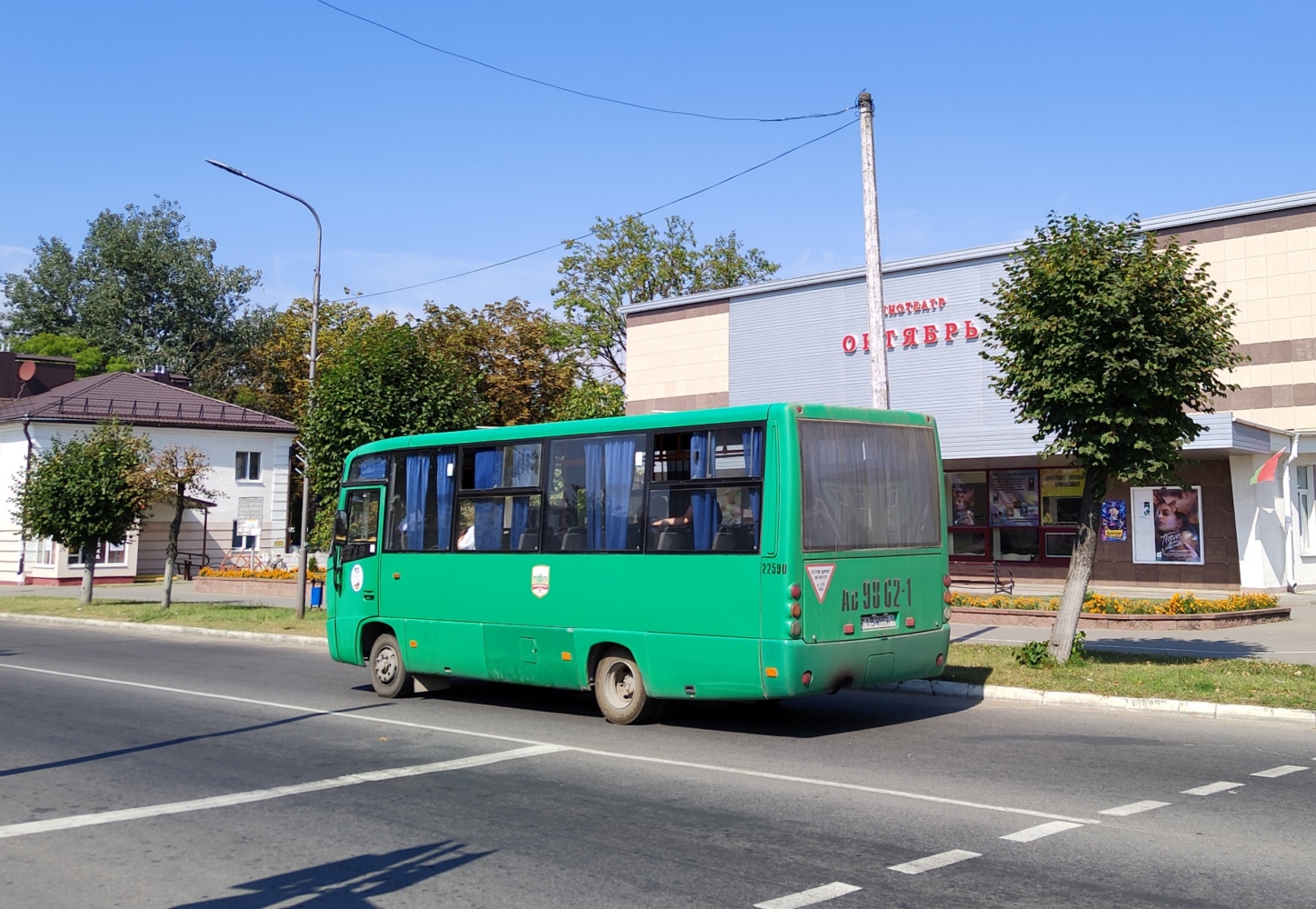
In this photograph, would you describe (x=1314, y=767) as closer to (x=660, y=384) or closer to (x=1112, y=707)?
(x=1112, y=707)

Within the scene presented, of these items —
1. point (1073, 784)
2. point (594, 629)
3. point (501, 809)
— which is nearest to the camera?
point (501, 809)

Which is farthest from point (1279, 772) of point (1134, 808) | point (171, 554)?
point (171, 554)

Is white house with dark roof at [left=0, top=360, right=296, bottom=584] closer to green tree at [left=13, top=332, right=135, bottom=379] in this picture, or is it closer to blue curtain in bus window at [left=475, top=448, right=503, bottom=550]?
green tree at [left=13, top=332, right=135, bottom=379]

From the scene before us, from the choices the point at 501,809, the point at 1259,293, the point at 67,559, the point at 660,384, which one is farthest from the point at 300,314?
the point at 501,809

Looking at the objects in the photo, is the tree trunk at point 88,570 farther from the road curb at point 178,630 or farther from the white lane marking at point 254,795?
the white lane marking at point 254,795

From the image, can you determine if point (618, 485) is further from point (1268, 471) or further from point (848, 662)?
point (1268, 471)

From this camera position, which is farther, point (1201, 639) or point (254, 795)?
point (1201, 639)

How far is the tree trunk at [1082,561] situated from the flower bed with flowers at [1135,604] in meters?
5.39

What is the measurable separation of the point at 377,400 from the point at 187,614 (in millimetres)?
7858

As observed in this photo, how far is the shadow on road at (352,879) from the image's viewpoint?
581cm

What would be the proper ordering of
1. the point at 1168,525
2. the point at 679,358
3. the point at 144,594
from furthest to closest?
the point at 679,358 → the point at 144,594 → the point at 1168,525

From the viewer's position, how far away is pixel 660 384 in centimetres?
4181

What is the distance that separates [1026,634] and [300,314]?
45.6m

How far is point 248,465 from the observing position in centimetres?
4778
